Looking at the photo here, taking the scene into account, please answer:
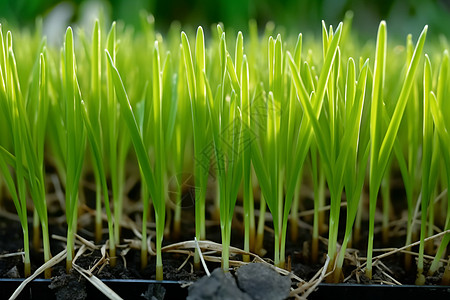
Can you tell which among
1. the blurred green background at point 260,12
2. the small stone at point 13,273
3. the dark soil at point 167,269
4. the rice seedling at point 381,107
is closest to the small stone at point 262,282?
the dark soil at point 167,269

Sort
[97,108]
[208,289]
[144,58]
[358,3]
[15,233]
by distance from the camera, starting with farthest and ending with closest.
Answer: [358,3] < [144,58] < [15,233] < [97,108] < [208,289]

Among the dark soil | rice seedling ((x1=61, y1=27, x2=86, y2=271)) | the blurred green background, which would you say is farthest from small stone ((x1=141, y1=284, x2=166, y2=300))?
the blurred green background

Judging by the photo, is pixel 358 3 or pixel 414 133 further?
pixel 358 3

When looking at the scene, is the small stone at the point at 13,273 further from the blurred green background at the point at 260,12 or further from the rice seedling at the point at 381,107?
the blurred green background at the point at 260,12

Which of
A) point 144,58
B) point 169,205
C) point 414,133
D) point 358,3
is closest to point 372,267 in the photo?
point 414,133

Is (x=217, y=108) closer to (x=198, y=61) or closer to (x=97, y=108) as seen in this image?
(x=198, y=61)

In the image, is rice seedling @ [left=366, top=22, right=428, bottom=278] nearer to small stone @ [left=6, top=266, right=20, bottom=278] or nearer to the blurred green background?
small stone @ [left=6, top=266, right=20, bottom=278]

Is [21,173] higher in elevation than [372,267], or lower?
higher

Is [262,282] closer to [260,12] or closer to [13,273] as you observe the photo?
[13,273]
